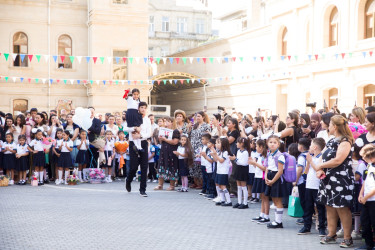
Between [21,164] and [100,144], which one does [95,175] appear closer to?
[100,144]

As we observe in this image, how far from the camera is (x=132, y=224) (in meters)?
8.31

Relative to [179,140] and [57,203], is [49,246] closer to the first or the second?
[57,203]

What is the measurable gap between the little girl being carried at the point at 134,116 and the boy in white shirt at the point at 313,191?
16.2ft

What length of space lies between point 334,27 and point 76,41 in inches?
627

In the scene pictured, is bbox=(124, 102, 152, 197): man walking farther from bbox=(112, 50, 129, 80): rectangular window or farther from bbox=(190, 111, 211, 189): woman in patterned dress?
bbox=(112, 50, 129, 80): rectangular window

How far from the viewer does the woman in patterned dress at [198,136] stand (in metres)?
12.6

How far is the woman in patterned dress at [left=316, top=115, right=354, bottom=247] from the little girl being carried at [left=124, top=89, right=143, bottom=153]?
556 centimetres

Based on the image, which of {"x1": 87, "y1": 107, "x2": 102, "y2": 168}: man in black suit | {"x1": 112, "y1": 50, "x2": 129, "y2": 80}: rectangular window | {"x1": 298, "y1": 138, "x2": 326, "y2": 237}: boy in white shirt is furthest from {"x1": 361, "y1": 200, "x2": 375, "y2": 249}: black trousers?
{"x1": 112, "y1": 50, "x2": 129, "y2": 80}: rectangular window

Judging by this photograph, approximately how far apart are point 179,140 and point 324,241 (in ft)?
20.7

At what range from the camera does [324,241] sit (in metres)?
7.16

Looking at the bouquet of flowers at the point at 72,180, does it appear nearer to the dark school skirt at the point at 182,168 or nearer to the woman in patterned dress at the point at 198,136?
the dark school skirt at the point at 182,168

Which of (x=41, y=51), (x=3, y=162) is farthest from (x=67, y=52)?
(x=3, y=162)

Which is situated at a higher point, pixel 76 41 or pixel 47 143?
pixel 76 41

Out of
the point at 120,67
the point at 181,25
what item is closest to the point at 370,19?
the point at 120,67
